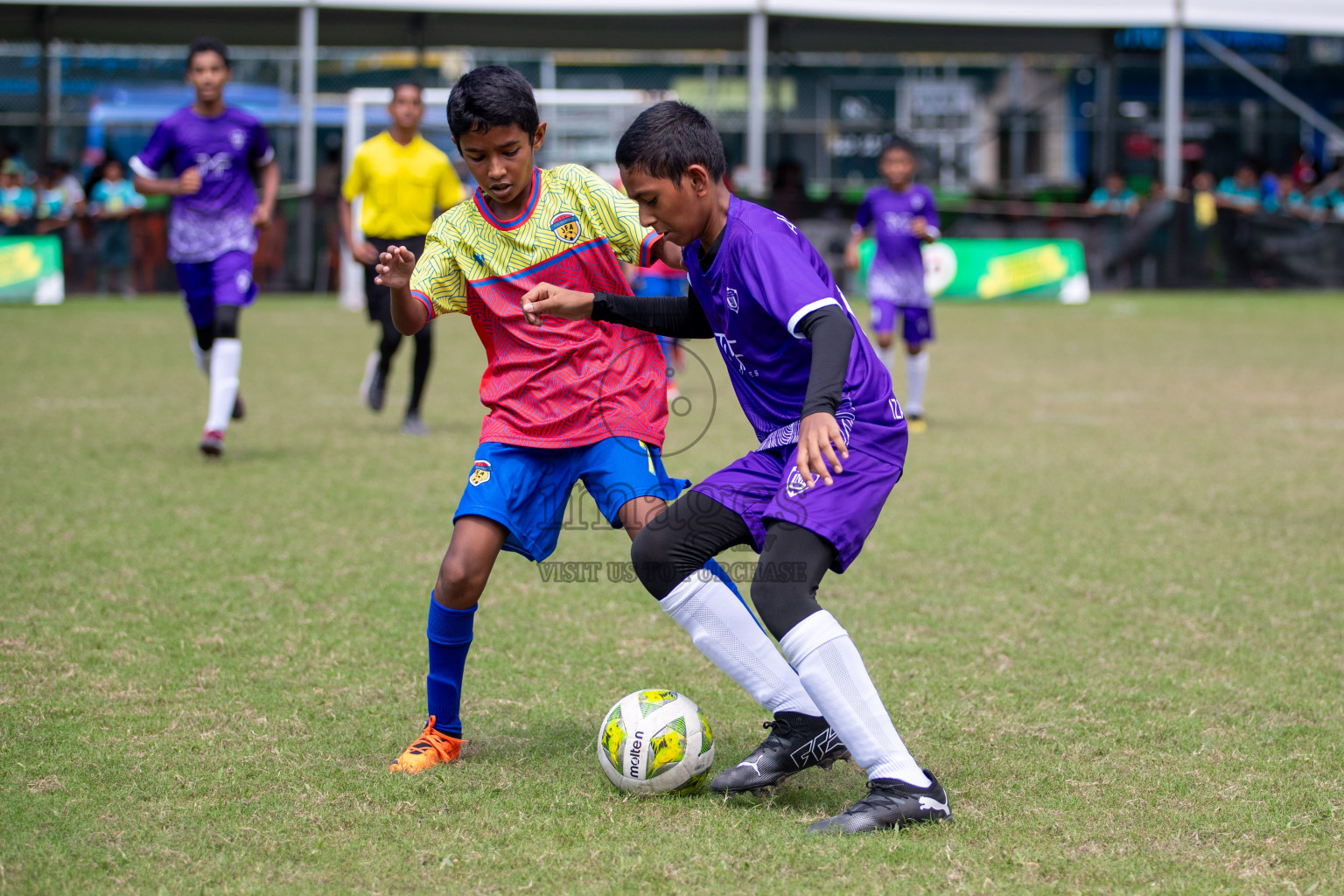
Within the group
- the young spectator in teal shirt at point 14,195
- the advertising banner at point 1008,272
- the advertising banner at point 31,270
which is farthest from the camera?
the advertising banner at point 1008,272

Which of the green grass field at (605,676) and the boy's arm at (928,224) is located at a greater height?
the boy's arm at (928,224)

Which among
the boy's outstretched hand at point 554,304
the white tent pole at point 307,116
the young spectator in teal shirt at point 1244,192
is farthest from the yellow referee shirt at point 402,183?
the young spectator in teal shirt at point 1244,192

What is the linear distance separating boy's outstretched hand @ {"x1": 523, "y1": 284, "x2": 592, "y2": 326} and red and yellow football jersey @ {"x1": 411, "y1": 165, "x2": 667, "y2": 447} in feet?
0.87

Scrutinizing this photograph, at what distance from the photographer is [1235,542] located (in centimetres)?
570

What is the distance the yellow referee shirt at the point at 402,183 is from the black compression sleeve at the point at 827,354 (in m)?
5.80

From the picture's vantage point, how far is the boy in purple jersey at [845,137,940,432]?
30.5 ft

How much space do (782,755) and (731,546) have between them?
503 millimetres

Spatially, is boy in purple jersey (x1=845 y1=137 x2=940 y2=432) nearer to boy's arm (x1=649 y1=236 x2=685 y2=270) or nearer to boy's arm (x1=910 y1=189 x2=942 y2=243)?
boy's arm (x1=910 y1=189 x2=942 y2=243)

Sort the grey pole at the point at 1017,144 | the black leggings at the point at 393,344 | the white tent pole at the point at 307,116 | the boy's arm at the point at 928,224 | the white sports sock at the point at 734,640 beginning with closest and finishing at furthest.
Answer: the white sports sock at the point at 734,640, the black leggings at the point at 393,344, the boy's arm at the point at 928,224, the white tent pole at the point at 307,116, the grey pole at the point at 1017,144

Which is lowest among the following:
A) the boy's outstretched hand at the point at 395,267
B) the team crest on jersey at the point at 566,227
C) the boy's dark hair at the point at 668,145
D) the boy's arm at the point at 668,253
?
the boy's outstretched hand at the point at 395,267

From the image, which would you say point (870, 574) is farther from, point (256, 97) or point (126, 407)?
point (256, 97)

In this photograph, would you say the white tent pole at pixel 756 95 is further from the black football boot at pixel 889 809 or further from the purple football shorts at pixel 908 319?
the black football boot at pixel 889 809

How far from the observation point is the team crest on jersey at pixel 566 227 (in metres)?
3.47

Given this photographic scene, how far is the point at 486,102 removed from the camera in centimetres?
320
